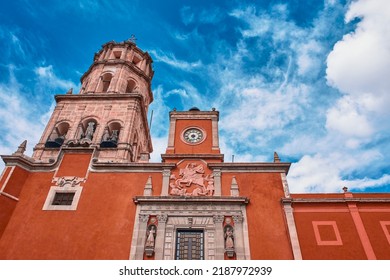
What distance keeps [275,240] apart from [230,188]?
334 cm

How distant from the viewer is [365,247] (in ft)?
45.5

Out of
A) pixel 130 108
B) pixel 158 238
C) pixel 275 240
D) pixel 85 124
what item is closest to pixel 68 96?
pixel 85 124

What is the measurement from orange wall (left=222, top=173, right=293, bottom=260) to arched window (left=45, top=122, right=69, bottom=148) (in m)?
12.5

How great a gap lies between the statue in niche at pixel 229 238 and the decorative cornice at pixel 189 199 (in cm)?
135

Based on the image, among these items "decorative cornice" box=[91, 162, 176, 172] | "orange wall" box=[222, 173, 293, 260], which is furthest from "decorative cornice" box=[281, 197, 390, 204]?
"decorative cornice" box=[91, 162, 176, 172]

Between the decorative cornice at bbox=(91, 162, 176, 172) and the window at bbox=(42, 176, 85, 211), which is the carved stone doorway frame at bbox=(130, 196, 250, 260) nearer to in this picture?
the decorative cornice at bbox=(91, 162, 176, 172)

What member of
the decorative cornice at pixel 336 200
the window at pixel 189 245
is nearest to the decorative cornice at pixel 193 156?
the decorative cornice at pixel 336 200

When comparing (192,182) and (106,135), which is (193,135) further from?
(106,135)

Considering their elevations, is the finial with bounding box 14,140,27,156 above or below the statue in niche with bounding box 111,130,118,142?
below

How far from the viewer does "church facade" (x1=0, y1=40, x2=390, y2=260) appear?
13977mm

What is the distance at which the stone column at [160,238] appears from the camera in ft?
45.0

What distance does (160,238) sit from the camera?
1423 cm

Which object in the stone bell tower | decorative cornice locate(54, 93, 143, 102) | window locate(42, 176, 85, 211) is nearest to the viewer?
window locate(42, 176, 85, 211)

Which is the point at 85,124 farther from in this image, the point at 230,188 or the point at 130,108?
the point at 230,188
